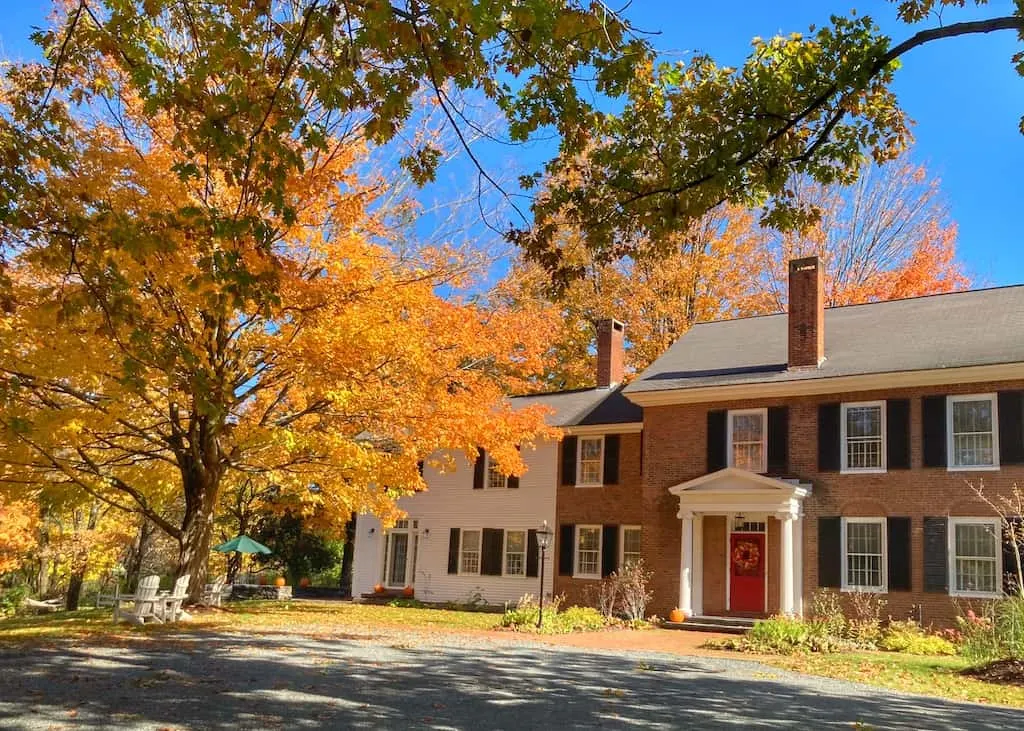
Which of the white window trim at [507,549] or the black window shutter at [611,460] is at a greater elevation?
the black window shutter at [611,460]

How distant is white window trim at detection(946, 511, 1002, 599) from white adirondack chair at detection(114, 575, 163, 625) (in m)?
15.5

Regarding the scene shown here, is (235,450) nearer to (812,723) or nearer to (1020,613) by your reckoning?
(812,723)

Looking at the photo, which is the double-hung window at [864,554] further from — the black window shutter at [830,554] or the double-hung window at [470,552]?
the double-hung window at [470,552]

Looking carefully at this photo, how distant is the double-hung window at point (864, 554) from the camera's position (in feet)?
64.4

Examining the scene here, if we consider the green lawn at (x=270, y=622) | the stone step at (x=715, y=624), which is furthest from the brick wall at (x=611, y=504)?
the stone step at (x=715, y=624)

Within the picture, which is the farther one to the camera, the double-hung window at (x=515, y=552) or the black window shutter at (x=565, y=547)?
the double-hung window at (x=515, y=552)

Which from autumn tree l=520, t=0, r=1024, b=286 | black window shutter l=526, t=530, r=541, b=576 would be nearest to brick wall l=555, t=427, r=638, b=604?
black window shutter l=526, t=530, r=541, b=576

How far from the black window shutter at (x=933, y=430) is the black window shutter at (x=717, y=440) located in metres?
4.50

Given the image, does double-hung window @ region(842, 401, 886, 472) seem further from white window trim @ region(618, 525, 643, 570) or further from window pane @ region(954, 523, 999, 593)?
white window trim @ region(618, 525, 643, 570)

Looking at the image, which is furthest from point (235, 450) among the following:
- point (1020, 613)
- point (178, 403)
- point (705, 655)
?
point (1020, 613)

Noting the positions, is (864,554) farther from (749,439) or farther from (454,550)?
(454,550)

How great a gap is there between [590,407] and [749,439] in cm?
639

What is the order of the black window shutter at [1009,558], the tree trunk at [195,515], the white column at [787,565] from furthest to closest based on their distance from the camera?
1. the white column at [787,565]
2. the black window shutter at [1009,558]
3. the tree trunk at [195,515]

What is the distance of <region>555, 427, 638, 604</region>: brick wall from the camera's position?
25.2 metres
